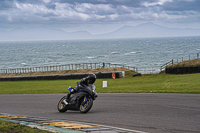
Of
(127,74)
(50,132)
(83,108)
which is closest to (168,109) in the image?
(83,108)

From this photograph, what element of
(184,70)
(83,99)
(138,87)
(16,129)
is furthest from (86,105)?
(184,70)

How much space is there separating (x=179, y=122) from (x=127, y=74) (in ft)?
116

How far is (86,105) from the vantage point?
1053 cm

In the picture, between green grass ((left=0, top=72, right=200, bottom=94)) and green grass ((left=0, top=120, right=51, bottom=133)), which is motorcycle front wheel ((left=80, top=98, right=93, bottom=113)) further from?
green grass ((left=0, top=72, right=200, bottom=94))

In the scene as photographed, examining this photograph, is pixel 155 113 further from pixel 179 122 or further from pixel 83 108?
pixel 83 108

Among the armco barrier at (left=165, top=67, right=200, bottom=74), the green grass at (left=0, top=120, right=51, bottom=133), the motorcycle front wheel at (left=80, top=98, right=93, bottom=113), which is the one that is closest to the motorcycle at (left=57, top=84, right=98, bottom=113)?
the motorcycle front wheel at (left=80, top=98, right=93, bottom=113)

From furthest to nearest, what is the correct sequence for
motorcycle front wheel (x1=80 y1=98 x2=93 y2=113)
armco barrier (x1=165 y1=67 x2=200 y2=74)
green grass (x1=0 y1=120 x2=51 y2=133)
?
armco barrier (x1=165 y1=67 x2=200 y2=74) → motorcycle front wheel (x1=80 y1=98 x2=93 y2=113) → green grass (x1=0 y1=120 x2=51 y2=133)

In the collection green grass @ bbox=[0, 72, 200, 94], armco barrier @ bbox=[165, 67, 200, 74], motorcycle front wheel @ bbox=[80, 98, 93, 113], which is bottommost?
green grass @ bbox=[0, 72, 200, 94]

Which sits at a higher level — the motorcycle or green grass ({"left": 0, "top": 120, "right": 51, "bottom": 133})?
the motorcycle

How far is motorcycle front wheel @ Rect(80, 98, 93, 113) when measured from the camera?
10.3m

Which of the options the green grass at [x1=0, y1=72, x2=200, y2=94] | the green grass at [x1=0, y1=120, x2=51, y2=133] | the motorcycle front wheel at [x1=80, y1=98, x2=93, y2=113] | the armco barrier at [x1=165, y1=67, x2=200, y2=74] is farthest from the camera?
the armco barrier at [x1=165, y1=67, x2=200, y2=74]

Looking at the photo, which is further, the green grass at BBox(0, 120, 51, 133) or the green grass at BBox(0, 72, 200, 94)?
the green grass at BBox(0, 72, 200, 94)

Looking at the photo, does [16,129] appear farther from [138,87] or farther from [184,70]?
[184,70]

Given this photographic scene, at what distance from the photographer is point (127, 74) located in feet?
143
